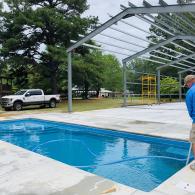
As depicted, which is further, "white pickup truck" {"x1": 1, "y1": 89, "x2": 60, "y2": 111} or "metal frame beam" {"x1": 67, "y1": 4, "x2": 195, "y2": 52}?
"white pickup truck" {"x1": 1, "y1": 89, "x2": 60, "y2": 111}

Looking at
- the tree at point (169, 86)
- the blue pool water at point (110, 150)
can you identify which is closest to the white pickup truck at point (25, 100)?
the blue pool water at point (110, 150)

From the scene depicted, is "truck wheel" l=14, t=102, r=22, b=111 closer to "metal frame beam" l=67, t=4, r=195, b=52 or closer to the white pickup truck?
the white pickup truck

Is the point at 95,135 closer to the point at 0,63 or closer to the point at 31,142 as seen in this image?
the point at 31,142

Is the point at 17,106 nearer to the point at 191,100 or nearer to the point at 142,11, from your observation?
the point at 142,11

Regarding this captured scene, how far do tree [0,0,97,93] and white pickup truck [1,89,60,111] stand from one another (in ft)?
10.2

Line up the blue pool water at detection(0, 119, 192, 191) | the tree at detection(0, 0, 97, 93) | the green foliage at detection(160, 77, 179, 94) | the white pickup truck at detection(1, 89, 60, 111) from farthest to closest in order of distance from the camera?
the green foliage at detection(160, 77, 179, 94) < the tree at detection(0, 0, 97, 93) < the white pickup truck at detection(1, 89, 60, 111) < the blue pool water at detection(0, 119, 192, 191)

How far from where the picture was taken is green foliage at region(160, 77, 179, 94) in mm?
27875

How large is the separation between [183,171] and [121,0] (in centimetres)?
815

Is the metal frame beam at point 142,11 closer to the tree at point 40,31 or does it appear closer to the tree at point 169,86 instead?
the tree at point 40,31

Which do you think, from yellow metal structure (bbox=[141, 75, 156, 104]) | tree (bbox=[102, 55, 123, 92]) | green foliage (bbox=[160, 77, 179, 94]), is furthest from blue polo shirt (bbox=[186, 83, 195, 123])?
tree (bbox=[102, 55, 123, 92])

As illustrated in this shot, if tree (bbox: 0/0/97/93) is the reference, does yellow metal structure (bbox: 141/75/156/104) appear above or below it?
below

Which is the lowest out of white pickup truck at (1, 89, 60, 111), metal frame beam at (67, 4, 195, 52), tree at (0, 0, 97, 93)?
white pickup truck at (1, 89, 60, 111)

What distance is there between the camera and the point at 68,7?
78.6 feet

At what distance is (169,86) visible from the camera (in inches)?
1102
